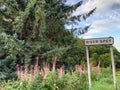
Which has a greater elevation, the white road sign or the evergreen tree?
the evergreen tree

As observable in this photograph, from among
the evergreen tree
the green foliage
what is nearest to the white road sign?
the green foliage

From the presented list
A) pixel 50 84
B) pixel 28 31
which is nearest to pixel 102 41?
pixel 50 84

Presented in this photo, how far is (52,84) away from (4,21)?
317 inches

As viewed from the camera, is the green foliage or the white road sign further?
the white road sign

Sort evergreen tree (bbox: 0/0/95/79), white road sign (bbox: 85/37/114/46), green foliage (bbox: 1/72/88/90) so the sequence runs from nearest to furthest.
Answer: green foliage (bbox: 1/72/88/90)
white road sign (bbox: 85/37/114/46)
evergreen tree (bbox: 0/0/95/79)

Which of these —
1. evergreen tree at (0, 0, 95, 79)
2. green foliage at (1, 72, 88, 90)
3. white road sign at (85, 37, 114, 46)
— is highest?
evergreen tree at (0, 0, 95, 79)

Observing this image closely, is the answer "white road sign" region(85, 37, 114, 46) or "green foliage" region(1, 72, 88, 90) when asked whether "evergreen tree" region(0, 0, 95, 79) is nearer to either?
"green foliage" region(1, 72, 88, 90)

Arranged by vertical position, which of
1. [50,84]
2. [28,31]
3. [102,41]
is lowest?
[50,84]

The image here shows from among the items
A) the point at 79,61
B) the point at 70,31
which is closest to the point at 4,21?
the point at 70,31

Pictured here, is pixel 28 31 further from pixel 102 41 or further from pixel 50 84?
pixel 50 84

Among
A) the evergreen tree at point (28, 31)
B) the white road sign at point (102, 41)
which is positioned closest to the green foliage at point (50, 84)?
the white road sign at point (102, 41)

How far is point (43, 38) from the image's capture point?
16.0m

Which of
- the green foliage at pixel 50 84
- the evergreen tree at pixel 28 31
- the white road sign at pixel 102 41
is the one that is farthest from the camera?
the evergreen tree at pixel 28 31

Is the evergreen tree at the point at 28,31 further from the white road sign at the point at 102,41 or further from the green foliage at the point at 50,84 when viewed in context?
the white road sign at the point at 102,41
